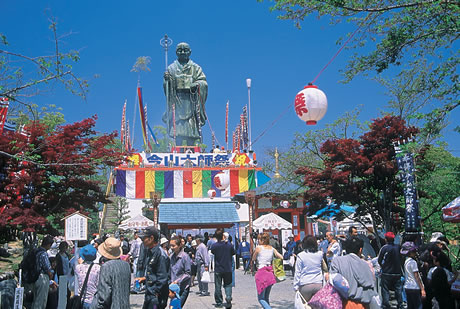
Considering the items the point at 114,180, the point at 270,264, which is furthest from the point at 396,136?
the point at 114,180

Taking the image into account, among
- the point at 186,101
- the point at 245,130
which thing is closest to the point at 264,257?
the point at 245,130

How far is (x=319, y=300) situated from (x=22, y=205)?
729 centimetres

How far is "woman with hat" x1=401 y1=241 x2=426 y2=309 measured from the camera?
7230 mm

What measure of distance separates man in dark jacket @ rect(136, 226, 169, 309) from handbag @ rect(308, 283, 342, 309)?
224cm

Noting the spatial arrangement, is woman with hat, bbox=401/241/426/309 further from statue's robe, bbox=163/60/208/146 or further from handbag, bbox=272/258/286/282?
statue's robe, bbox=163/60/208/146

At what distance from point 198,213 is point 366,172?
61.2ft

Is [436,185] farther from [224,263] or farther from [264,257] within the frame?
[264,257]

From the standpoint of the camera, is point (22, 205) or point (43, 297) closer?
point (43, 297)

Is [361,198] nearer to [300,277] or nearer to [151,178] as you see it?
[300,277]

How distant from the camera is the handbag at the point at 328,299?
16.3 feet

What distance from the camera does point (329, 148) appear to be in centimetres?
1254

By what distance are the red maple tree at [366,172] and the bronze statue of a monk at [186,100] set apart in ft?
67.4

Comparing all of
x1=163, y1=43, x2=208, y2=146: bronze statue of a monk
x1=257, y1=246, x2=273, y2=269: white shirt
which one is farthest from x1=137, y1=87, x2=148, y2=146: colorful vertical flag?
x1=257, y1=246, x2=273, y2=269: white shirt

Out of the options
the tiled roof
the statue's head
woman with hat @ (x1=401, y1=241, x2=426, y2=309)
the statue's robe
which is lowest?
woman with hat @ (x1=401, y1=241, x2=426, y2=309)
